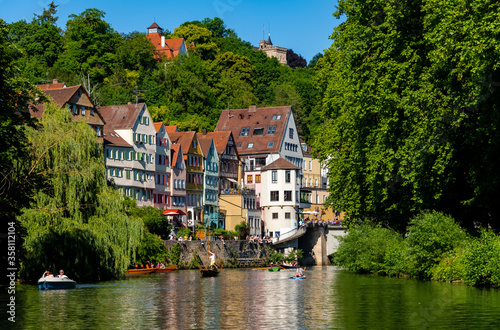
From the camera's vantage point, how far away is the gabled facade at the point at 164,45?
148250 millimetres

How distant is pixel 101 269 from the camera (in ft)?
154

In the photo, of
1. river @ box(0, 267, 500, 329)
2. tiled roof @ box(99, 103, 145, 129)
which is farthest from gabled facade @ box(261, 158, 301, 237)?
river @ box(0, 267, 500, 329)

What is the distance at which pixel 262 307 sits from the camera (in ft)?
111

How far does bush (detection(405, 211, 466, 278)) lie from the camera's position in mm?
42312

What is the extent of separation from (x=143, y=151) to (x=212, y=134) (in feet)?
63.7

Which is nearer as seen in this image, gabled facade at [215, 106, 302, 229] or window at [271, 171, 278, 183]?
window at [271, 171, 278, 183]

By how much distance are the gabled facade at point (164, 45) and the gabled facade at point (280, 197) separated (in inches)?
1823

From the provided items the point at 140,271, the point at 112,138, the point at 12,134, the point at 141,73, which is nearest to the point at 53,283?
the point at 12,134

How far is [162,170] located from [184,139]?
763cm

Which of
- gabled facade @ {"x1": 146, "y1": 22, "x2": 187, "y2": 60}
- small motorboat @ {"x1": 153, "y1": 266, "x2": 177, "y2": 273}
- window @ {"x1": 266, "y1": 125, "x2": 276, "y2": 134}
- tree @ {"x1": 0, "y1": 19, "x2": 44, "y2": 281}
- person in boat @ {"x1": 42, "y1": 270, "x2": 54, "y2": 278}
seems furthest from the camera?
gabled facade @ {"x1": 146, "y1": 22, "x2": 187, "y2": 60}

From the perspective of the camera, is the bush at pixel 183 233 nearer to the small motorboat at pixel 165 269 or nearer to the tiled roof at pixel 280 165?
the small motorboat at pixel 165 269

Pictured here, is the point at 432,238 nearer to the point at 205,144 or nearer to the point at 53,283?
the point at 53,283

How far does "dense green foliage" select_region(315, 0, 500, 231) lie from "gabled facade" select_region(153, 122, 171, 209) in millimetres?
43344

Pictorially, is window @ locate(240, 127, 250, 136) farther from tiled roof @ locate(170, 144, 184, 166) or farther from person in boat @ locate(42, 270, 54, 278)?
person in boat @ locate(42, 270, 54, 278)
